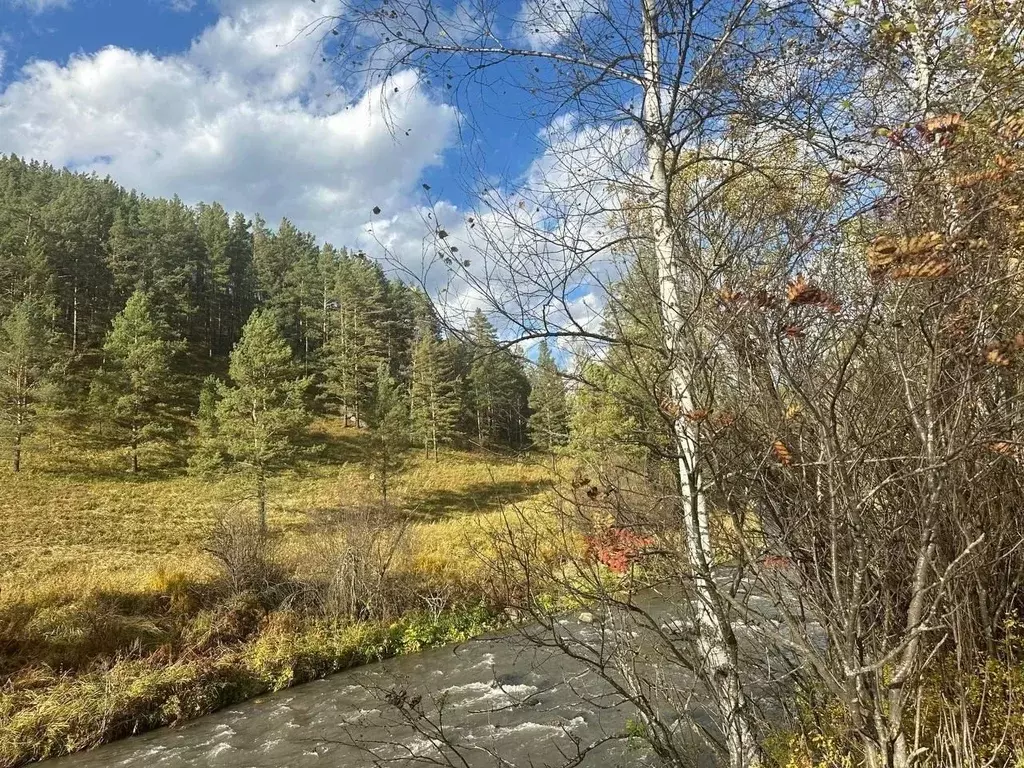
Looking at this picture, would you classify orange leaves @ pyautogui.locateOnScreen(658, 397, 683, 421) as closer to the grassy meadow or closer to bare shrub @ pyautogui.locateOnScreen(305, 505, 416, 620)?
the grassy meadow

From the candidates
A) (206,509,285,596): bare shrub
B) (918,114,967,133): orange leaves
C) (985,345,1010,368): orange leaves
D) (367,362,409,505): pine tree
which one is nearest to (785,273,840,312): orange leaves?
(985,345,1010,368): orange leaves

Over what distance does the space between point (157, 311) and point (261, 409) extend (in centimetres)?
2448

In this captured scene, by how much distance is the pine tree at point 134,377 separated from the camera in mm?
30625

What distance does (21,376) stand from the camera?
28.6 metres

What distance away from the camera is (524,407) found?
3.35 meters

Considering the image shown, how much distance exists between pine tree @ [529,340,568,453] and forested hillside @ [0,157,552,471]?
16.7m

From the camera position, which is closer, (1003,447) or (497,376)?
(1003,447)

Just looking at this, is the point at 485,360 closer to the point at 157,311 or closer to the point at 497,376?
the point at 497,376

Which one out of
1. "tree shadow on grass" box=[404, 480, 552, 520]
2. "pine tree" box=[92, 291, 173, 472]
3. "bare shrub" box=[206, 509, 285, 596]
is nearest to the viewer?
"bare shrub" box=[206, 509, 285, 596]

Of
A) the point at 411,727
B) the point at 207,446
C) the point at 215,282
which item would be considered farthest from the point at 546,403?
the point at 215,282

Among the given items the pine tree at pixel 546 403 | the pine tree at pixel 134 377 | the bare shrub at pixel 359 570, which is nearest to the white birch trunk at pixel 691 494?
the pine tree at pixel 546 403

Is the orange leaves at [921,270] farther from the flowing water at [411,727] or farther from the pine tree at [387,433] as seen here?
the pine tree at [387,433]

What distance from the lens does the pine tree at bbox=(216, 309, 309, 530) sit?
23.6 meters

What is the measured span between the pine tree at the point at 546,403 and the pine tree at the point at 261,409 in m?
21.7
